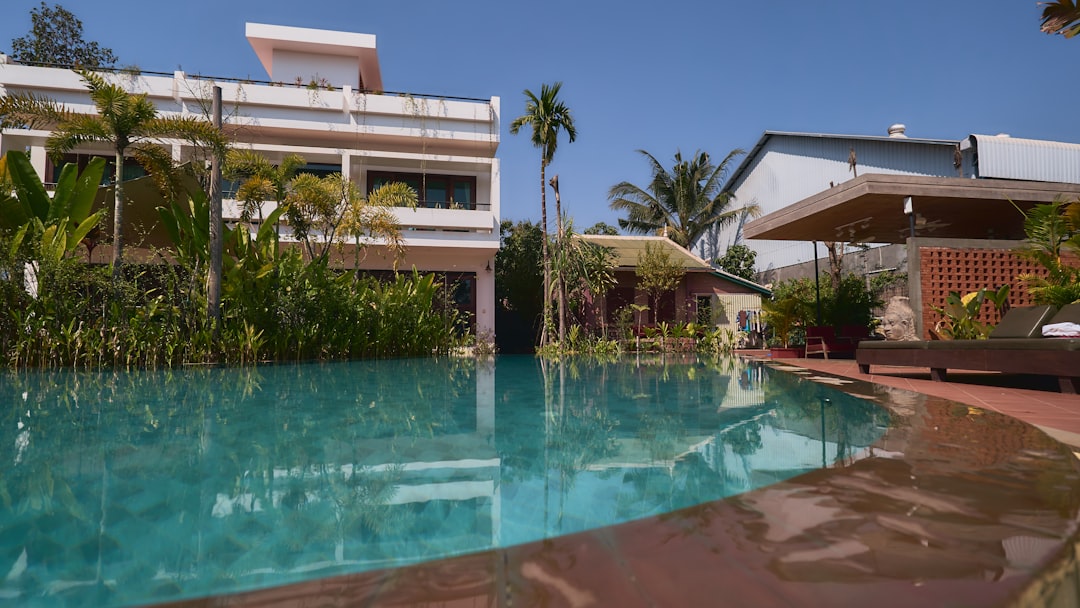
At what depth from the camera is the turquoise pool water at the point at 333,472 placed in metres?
1.88

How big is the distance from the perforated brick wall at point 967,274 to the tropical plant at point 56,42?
100 ft

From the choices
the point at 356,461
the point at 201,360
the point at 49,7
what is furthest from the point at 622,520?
the point at 49,7

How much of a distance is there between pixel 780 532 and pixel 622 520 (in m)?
0.58

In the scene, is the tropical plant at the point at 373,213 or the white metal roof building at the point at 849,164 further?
the white metal roof building at the point at 849,164

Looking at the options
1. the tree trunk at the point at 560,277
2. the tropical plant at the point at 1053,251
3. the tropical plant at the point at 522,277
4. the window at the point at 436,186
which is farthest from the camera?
the tropical plant at the point at 522,277

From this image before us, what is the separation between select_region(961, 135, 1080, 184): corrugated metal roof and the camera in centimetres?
1753

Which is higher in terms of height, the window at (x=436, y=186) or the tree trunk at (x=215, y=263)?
the window at (x=436, y=186)

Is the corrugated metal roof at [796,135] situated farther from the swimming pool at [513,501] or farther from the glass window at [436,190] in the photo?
the swimming pool at [513,501]

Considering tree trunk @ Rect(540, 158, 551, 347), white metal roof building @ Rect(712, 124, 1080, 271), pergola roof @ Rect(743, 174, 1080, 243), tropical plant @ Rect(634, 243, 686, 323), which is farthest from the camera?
A: tropical plant @ Rect(634, 243, 686, 323)

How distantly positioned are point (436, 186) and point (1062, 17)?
16.1 metres

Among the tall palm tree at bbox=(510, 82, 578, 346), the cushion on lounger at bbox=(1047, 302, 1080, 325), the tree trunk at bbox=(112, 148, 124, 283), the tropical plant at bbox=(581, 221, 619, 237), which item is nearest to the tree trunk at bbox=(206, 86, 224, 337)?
the tree trunk at bbox=(112, 148, 124, 283)

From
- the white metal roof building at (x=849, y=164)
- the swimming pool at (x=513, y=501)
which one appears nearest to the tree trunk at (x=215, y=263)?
the swimming pool at (x=513, y=501)

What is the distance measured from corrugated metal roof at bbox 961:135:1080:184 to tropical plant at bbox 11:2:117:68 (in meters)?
33.3

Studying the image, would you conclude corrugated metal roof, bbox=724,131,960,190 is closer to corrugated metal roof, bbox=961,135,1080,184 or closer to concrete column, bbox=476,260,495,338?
corrugated metal roof, bbox=961,135,1080,184
